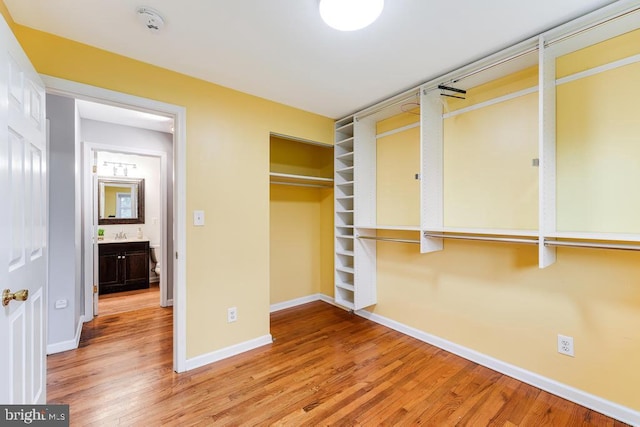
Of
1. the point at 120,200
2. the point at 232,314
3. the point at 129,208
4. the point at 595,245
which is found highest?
the point at 120,200

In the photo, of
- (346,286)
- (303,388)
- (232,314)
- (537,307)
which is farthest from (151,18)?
(537,307)

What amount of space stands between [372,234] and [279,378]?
5.79 ft

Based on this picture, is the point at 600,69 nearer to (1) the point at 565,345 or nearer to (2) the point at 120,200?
(1) the point at 565,345

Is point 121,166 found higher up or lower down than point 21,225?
higher up

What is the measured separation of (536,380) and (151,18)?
3476 millimetres

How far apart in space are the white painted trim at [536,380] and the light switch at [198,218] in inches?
89.4

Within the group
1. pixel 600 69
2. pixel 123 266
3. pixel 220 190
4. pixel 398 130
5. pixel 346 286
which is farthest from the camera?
pixel 123 266

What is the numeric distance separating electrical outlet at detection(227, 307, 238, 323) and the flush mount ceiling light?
233cm

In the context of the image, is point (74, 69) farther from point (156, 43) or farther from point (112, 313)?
point (112, 313)

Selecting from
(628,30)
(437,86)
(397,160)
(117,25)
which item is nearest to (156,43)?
(117,25)

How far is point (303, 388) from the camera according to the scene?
2.00 metres

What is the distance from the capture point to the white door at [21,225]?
1093 millimetres

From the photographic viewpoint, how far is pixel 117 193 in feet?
15.8

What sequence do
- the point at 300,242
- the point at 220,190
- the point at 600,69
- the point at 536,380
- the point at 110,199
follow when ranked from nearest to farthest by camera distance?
the point at 600,69 → the point at 536,380 → the point at 220,190 → the point at 300,242 → the point at 110,199
